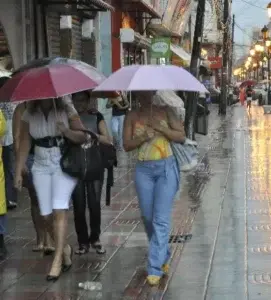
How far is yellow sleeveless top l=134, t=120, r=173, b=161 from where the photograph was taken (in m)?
6.75

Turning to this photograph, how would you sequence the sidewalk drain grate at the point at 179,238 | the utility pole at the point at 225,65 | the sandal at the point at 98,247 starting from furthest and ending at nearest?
the utility pole at the point at 225,65, the sidewalk drain grate at the point at 179,238, the sandal at the point at 98,247

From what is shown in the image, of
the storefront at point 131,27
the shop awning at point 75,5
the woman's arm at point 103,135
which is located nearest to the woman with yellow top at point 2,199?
the woman's arm at point 103,135

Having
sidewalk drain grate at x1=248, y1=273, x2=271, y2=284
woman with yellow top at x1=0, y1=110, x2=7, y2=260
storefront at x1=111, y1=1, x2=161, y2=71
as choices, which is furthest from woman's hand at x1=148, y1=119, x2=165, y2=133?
storefront at x1=111, y1=1, x2=161, y2=71

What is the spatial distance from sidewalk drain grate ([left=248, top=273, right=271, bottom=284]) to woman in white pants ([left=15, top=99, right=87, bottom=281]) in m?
1.66

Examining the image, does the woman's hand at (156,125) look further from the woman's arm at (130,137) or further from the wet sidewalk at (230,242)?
the wet sidewalk at (230,242)

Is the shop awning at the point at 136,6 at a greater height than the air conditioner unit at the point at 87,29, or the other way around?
the shop awning at the point at 136,6

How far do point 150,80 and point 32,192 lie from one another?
1913 millimetres

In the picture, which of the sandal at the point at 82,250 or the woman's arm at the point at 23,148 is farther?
the sandal at the point at 82,250

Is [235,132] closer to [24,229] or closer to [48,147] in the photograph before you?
[24,229]

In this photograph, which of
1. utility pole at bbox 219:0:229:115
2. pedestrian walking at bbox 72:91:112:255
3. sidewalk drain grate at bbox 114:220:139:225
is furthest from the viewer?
utility pole at bbox 219:0:229:115

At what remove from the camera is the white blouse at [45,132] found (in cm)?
702

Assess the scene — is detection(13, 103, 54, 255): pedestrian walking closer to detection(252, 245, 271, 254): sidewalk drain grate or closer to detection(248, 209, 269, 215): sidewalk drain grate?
detection(252, 245, 271, 254): sidewalk drain grate

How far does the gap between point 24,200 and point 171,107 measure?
17.0 feet

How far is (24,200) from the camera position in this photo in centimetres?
1153
